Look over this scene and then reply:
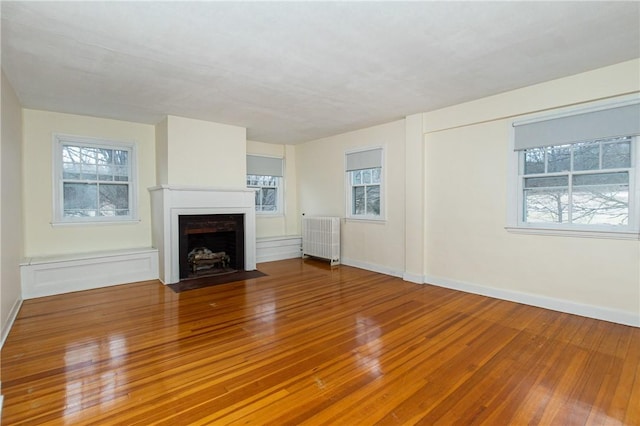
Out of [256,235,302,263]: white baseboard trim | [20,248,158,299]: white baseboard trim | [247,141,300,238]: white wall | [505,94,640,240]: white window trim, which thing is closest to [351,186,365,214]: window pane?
[256,235,302,263]: white baseboard trim

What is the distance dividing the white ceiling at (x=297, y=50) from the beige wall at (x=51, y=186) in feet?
1.36

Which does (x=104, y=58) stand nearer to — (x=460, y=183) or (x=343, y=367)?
(x=343, y=367)

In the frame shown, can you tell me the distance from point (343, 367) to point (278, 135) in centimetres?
474

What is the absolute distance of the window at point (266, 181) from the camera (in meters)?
6.69

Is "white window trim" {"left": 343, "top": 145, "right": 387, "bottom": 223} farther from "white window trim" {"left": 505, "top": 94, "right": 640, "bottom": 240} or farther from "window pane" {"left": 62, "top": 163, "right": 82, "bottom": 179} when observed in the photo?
"window pane" {"left": 62, "top": 163, "right": 82, "bottom": 179}

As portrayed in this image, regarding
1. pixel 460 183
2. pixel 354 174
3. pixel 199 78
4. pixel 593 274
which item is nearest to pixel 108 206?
pixel 199 78

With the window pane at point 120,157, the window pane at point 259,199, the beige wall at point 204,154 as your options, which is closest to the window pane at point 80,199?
the window pane at point 120,157

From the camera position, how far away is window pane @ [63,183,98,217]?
4691mm

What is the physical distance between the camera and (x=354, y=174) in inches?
236

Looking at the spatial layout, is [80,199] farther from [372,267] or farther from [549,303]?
[549,303]

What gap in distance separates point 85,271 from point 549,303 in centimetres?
600

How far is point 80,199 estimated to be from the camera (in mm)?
4797

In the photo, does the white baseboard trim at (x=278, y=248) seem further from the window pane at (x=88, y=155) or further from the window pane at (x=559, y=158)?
the window pane at (x=559, y=158)

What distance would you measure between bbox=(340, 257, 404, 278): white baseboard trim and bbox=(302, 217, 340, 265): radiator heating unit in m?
0.19
